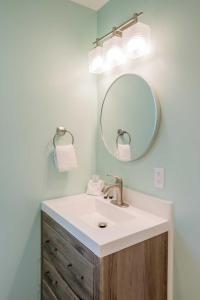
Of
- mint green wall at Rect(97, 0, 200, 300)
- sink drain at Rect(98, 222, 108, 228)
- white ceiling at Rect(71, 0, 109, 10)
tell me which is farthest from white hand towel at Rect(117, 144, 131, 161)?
white ceiling at Rect(71, 0, 109, 10)

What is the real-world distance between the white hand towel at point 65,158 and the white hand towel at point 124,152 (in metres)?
0.34

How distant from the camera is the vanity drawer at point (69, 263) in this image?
1.04 meters

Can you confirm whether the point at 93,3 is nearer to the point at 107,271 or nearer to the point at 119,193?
the point at 119,193

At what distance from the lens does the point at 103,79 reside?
1.77 meters

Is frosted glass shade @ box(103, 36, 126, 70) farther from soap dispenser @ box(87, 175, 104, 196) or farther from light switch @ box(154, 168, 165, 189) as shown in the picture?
soap dispenser @ box(87, 175, 104, 196)

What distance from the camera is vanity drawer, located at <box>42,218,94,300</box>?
3.43 feet

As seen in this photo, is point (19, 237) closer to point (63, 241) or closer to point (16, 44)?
point (63, 241)

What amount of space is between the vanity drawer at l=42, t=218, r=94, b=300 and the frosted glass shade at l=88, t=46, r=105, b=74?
1.21 m

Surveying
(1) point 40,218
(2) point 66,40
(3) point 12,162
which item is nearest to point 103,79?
(2) point 66,40

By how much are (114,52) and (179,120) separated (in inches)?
26.8

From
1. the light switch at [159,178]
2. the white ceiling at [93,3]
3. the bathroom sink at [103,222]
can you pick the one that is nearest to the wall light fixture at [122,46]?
the white ceiling at [93,3]

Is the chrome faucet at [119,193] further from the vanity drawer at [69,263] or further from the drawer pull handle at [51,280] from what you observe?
the drawer pull handle at [51,280]

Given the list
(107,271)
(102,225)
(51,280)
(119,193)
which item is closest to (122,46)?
(119,193)

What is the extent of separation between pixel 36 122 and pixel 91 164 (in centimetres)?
59
